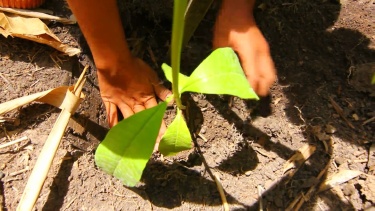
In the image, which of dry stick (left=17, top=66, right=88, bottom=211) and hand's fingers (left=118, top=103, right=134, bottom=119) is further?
hand's fingers (left=118, top=103, right=134, bottom=119)

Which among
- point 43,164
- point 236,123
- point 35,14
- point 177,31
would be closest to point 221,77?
point 177,31

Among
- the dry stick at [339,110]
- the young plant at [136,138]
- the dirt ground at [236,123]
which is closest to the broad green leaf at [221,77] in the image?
the young plant at [136,138]

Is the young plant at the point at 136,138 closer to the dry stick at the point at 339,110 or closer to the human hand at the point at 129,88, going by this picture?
the human hand at the point at 129,88

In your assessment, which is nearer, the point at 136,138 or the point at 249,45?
the point at 136,138

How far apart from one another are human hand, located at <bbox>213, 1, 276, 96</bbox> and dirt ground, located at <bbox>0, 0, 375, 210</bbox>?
0.13ft

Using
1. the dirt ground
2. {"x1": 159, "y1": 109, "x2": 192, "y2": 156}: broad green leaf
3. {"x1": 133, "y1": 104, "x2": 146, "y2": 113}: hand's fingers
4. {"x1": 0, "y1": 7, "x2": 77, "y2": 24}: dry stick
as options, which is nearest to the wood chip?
the dirt ground

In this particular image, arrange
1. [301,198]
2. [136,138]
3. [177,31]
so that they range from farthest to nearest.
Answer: [301,198] < [136,138] < [177,31]

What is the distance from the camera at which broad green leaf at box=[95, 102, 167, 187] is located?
2.55 ft

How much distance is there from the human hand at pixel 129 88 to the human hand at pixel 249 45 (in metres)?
0.20

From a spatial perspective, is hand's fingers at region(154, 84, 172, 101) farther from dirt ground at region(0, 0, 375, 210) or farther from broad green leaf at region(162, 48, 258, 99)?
broad green leaf at region(162, 48, 258, 99)

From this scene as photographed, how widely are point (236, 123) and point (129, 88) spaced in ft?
0.93

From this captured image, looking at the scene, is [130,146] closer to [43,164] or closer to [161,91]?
[43,164]

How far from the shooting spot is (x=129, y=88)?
41.8 inches

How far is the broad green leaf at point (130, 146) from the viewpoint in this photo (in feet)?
2.55
